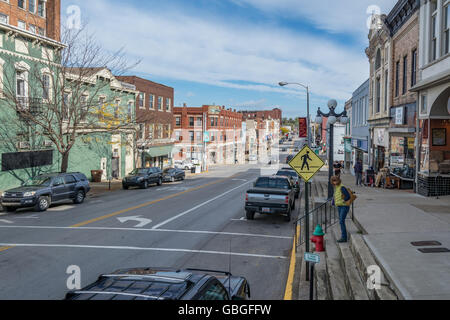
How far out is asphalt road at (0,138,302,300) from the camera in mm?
9117

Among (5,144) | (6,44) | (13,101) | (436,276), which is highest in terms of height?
(6,44)

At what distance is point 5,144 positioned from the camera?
83.7ft

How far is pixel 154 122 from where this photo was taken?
48.7 m

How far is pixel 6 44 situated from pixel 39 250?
61.8 ft

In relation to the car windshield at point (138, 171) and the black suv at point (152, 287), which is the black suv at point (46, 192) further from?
the black suv at point (152, 287)

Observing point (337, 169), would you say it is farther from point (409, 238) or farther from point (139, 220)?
point (139, 220)

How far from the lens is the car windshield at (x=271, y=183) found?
18.0 metres

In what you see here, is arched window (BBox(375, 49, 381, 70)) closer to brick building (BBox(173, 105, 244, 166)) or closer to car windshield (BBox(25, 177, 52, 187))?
car windshield (BBox(25, 177, 52, 187))

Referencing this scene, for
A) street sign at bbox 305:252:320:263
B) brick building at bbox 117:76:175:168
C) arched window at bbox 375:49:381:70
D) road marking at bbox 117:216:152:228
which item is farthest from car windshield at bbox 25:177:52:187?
arched window at bbox 375:49:381:70

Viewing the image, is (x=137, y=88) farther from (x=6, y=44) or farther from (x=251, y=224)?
(x=251, y=224)

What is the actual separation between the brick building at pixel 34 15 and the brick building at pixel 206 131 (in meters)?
29.1

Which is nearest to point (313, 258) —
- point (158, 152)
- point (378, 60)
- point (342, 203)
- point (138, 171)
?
point (342, 203)
